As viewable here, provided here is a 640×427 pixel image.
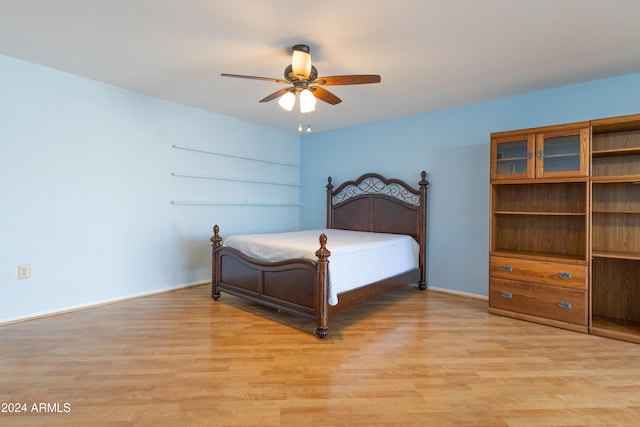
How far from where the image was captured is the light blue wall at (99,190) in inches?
109

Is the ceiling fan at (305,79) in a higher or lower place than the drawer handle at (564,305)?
higher

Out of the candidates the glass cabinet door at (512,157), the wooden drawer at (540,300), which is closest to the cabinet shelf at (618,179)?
the glass cabinet door at (512,157)

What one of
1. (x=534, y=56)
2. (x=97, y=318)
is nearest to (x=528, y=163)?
(x=534, y=56)

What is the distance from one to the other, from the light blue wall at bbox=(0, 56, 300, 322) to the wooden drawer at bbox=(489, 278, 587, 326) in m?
3.31

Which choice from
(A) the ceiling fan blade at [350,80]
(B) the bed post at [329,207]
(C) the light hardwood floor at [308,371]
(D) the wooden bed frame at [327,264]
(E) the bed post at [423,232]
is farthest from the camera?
(B) the bed post at [329,207]

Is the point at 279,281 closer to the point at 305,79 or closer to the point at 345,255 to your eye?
the point at 345,255

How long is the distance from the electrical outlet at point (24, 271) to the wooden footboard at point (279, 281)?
5.18 ft

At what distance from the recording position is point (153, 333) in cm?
258

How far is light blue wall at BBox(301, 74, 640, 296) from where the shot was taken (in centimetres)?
307

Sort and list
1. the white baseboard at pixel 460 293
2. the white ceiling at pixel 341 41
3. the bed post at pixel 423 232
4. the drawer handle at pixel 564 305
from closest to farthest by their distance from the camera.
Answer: the white ceiling at pixel 341 41
the drawer handle at pixel 564 305
the white baseboard at pixel 460 293
the bed post at pixel 423 232

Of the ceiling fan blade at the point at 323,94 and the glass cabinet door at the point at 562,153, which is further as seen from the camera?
the glass cabinet door at the point at 562,153

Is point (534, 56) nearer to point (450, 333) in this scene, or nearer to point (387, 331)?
point (450, 333)

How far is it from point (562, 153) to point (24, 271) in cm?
484

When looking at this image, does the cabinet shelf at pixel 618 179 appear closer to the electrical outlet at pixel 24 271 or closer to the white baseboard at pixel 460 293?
the white baseboard at pixel 460 293
